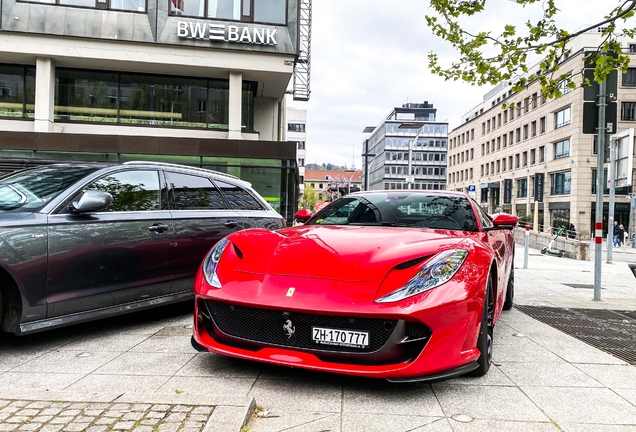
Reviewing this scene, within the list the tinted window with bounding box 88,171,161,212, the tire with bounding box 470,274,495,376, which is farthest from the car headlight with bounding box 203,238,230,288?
the tire with bounding box 470,274,495,376

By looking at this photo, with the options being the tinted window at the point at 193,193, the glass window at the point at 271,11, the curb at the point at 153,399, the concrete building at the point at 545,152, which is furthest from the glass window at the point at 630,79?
the curb at the point at 153,399

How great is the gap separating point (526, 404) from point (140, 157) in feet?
61.6

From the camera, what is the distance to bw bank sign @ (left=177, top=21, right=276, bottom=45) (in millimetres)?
19266

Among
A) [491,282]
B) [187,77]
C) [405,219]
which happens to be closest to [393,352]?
[491,282]

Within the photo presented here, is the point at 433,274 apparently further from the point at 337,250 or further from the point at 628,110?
the point at 628,110

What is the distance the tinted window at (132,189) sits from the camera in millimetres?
4297

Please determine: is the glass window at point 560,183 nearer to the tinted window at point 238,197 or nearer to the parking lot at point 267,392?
the tinted window at point 238,197

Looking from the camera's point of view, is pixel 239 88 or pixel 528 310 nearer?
pixel 528 310

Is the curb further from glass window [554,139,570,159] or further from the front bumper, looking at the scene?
glass window [554,139,570,159]

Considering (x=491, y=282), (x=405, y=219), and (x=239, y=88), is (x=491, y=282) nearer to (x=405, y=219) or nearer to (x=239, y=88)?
(x=405, y=219)

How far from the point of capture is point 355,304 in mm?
2719

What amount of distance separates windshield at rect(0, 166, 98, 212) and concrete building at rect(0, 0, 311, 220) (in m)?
15.2

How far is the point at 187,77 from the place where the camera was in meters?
21.0

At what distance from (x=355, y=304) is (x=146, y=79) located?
20.8 m
